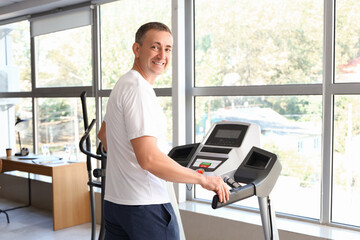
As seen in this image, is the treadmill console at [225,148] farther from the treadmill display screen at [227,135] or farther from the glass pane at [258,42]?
the glass pane at [258,42]

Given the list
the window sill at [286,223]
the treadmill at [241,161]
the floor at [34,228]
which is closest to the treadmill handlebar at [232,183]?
the treadmill at [241,161]

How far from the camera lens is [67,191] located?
4.61 m

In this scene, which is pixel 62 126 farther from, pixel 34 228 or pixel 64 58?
pixel 34 228

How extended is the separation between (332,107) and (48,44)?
3.74 m

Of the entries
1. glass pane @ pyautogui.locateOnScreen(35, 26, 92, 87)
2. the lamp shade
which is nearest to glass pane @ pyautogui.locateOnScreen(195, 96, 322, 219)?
Answer: glass pane @ pyautogui.locateOnScreen(35, 26, 92, 87)

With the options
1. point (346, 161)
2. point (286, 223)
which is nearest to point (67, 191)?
point (286, 223)

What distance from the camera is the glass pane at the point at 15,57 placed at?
586 centimetres

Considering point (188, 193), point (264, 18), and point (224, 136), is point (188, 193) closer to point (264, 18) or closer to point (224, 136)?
point (264, 18)

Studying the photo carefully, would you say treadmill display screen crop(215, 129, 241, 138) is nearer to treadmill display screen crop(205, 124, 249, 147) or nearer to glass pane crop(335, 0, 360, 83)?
treadmill display screen crop(205, 124, 249, 147)

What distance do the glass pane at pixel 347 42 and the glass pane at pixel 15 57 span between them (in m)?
4.18

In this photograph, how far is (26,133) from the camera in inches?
236

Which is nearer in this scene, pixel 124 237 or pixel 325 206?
pixel 124 237

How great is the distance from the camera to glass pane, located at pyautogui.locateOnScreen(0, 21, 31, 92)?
231 inches

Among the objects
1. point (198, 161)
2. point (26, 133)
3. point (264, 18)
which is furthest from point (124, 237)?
point (26, 133)
